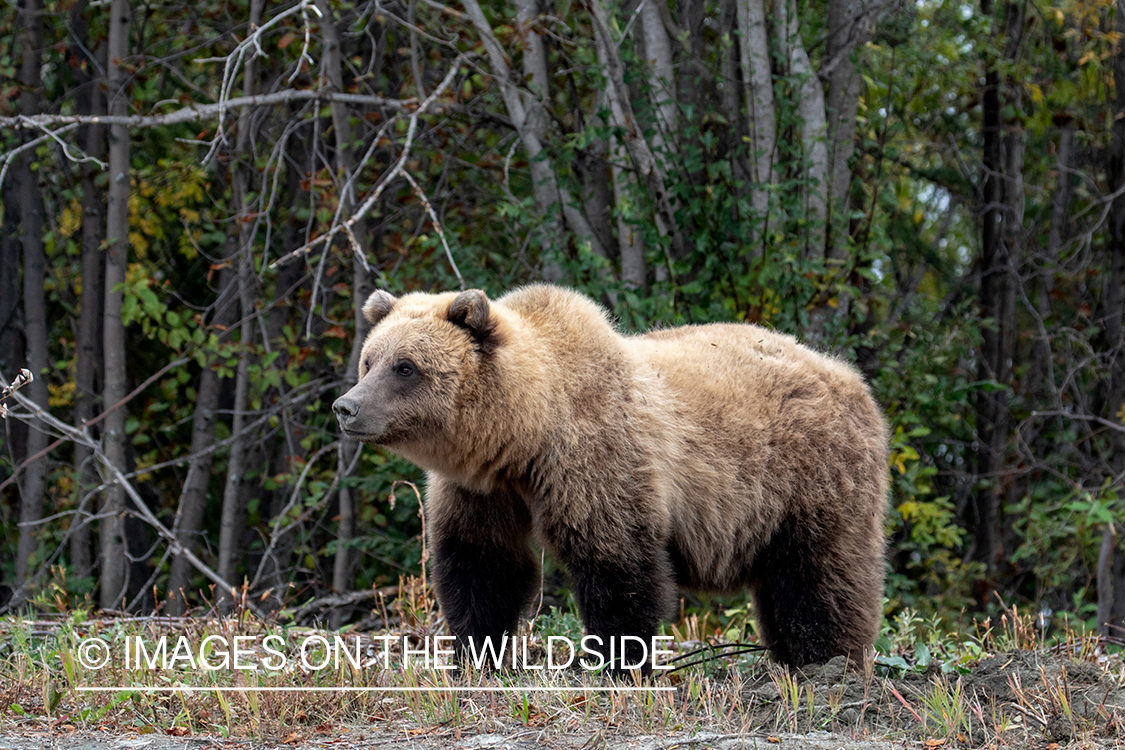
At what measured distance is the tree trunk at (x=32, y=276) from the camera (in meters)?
10.2

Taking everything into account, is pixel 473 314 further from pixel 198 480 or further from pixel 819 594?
pixel 198 480

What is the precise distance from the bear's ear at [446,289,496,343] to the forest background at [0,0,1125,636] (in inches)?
78.9

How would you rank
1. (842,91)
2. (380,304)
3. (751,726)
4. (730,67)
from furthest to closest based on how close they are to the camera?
(730,67) → (842,91) → (380,304) → (751,726)

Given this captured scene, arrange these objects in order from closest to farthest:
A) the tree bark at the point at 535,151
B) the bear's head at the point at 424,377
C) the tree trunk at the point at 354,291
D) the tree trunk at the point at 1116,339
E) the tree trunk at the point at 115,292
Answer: the bear's head at the point at 424,377, the tree bark at the point at 535,151, the tree trunk at the point at 354,291, the tree trunk at the point at 115,292, the tree trunk at the point at 1116,339

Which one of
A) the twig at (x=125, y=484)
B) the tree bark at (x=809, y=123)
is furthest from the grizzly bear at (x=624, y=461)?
the tree bark at (x=809, y=123)

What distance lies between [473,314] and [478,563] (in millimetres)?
1117

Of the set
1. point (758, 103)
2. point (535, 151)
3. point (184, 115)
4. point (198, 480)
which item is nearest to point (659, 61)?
point (758, 103)

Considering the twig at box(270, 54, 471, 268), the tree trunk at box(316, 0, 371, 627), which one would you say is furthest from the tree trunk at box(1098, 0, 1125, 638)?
the twig at box(270, 54, 471, 268)

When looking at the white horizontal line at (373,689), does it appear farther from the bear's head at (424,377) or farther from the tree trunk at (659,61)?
the tree trunk at (659,61)

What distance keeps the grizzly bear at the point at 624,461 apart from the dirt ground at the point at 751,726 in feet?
1.98

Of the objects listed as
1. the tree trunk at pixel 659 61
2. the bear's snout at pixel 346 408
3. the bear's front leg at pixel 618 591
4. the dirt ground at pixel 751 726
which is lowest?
the dirt ground at pixel 751 726

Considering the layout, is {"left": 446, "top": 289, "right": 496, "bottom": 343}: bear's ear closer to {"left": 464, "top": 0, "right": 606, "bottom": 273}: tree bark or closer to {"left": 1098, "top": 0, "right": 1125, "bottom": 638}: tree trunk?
{"left": 464, "top": 0, "right": 606, "bottom": 273}: tree bark

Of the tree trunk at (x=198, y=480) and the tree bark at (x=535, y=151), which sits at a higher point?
the tree bark at (x=535, y=151)

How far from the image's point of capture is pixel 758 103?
8078 mm
